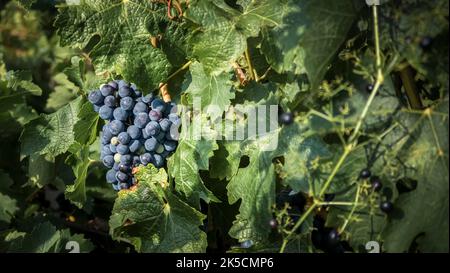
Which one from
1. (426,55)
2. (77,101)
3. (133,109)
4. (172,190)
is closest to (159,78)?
(133,109)

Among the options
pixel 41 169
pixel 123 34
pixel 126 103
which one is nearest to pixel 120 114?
pixel 126 103

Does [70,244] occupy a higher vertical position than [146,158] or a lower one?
lower

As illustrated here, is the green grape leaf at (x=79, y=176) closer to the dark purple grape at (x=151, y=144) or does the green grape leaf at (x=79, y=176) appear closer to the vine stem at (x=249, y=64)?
the dark purple grape at (x=151, y=144)

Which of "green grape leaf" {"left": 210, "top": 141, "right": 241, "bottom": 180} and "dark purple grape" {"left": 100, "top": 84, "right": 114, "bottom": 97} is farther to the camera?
"dark purple grape" {"left": 100, "top": 84, "right": 114, "bottom": 97}

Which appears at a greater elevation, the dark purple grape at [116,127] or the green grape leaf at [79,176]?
the dark purple grape at [116,127]

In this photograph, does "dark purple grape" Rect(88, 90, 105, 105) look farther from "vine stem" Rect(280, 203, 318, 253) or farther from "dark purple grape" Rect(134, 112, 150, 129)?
"vine stem" Rect(280, 203, 318, 253)


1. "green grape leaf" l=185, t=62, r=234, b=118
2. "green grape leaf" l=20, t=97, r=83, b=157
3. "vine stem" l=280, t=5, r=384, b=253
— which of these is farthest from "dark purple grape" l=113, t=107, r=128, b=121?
"vine stem" l=280, t=5, r=384, b=253

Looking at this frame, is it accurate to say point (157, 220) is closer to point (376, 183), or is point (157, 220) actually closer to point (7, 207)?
point (376, 183)

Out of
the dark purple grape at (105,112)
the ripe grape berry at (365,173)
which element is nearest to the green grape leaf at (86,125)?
the dark purple grape at (105,112)
